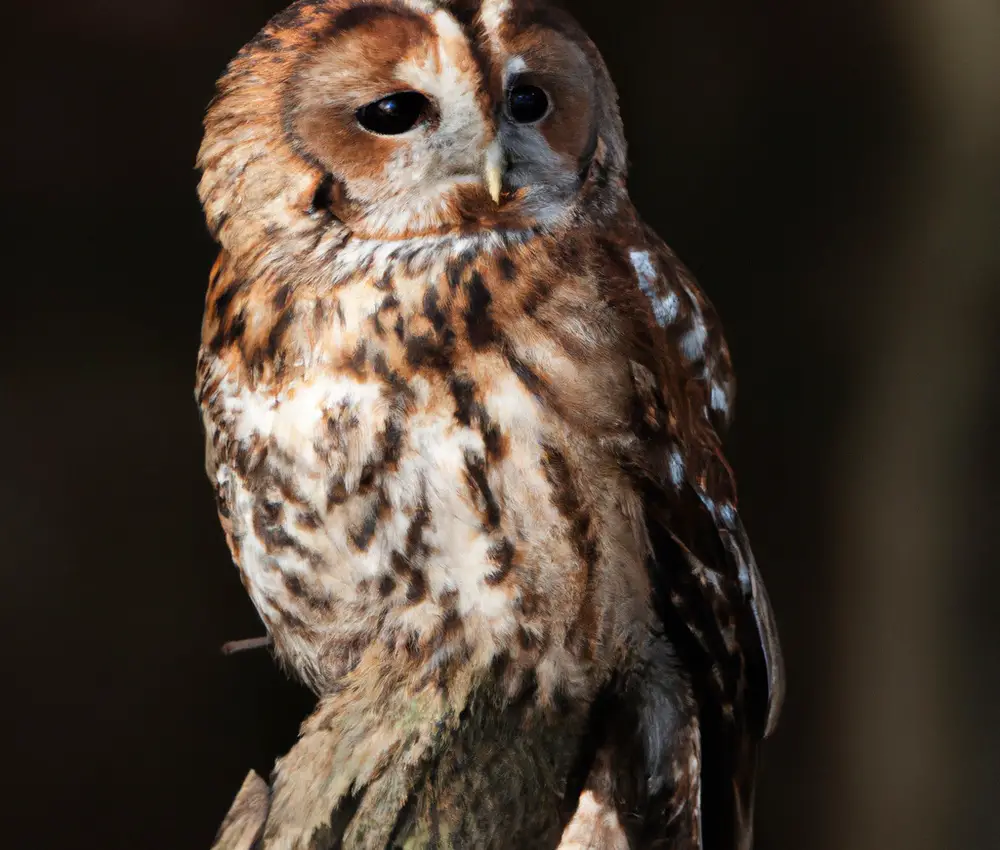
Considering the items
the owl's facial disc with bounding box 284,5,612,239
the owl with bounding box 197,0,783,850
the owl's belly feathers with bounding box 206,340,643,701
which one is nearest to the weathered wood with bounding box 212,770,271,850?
the owl with bounding box 197,0,783,850

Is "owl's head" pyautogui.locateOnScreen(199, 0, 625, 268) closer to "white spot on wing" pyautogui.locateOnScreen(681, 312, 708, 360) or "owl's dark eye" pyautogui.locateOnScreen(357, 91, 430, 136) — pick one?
"owl's dark eye" pyautogui.locateOnScreen(357, 91, 430, 136)

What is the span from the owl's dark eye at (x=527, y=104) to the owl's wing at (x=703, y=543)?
0.46ft

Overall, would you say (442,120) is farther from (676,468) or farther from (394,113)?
(676,468)

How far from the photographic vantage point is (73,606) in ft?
3.67

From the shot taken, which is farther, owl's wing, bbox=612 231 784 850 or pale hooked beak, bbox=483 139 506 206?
owl's wing, bbox=612 231 784 850

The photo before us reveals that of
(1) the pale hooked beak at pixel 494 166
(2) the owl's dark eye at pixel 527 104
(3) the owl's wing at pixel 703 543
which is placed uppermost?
(2) the owl's dark eye at pixel 527 104

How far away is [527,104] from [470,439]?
0.24 m

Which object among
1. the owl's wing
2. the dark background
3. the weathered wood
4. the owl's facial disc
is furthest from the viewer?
the dark background

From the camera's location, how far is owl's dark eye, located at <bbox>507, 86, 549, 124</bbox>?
70 cm

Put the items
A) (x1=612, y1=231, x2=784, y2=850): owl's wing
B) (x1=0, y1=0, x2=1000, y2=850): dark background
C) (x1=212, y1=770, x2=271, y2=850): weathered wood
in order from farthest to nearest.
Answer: (x1=0, y1=0, x2=1000, y2=850): dark background, (x1=212, y1=770, x2=271, y2=850): weathered wood, (x1=612, y1=231, x2=784, y2=850): owl's wing

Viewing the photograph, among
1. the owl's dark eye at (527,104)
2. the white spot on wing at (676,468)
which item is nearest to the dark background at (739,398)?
the owl's dark eye at (527,104)

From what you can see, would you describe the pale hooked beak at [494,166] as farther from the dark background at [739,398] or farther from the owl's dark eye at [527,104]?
the dark background at [739,398]

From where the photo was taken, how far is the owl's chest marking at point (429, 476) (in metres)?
0.74

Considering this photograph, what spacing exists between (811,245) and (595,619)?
1.91 feet
